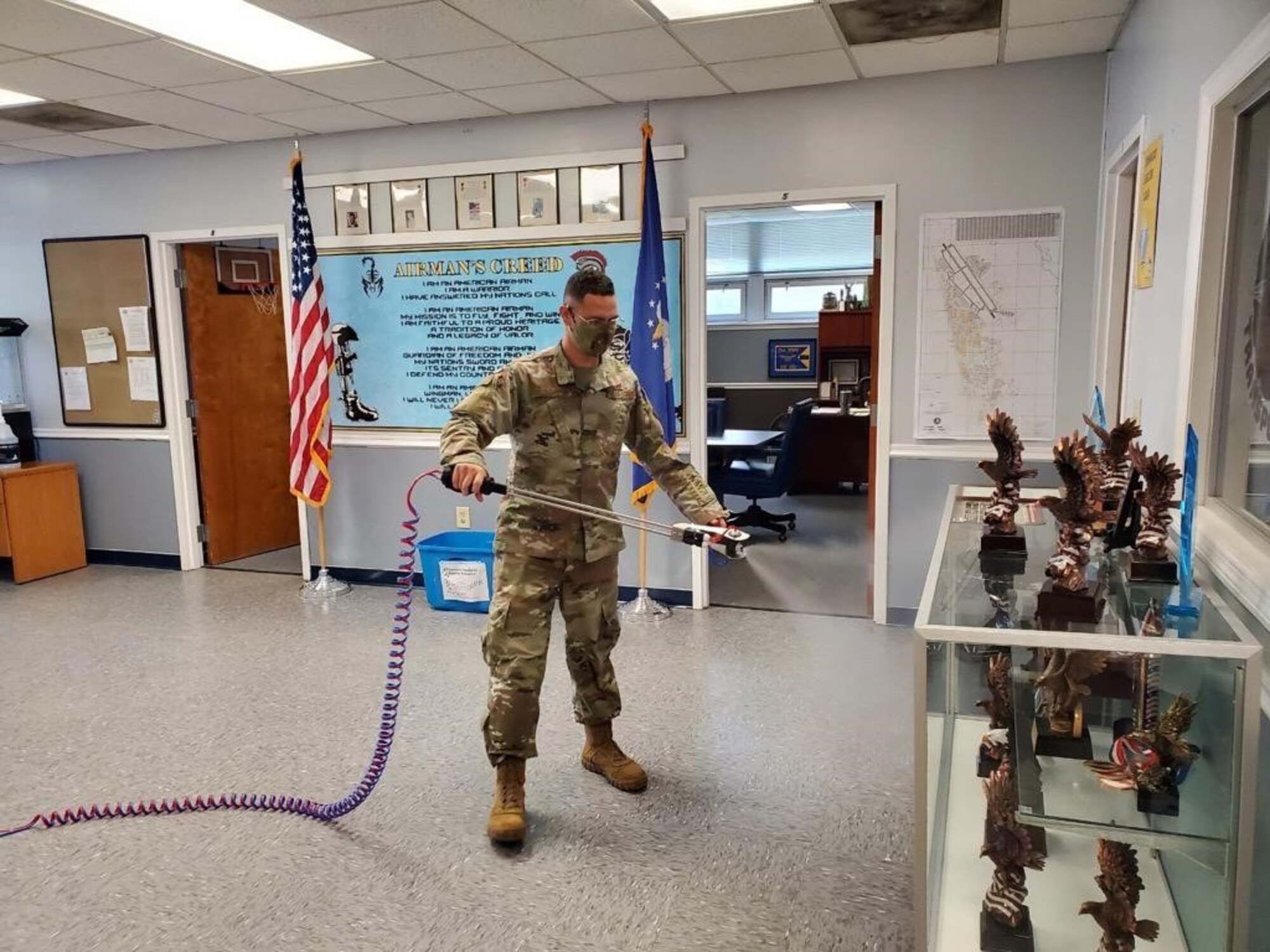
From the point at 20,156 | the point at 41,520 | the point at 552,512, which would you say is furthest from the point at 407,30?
the point at 41,520

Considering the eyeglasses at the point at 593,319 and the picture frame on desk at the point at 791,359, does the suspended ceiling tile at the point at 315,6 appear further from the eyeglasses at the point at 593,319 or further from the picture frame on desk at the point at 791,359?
the picture frame on desk at the point at 791,359

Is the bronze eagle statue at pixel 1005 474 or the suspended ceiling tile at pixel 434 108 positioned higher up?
the suspended ceiling tile at pixel 434 108

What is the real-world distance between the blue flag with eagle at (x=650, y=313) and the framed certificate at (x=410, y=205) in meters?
1.23

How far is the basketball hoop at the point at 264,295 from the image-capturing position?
5.93 m

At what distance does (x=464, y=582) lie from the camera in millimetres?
4570

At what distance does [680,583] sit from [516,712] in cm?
225

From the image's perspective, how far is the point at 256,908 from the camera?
2199mm

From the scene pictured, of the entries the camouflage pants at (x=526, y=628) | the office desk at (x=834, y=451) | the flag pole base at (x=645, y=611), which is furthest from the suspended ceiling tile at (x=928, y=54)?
the office desk at (x=834, y=451)

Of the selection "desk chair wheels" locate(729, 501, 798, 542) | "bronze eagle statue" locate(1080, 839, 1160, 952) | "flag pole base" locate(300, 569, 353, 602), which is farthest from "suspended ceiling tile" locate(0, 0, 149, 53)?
"desk chair wheels" locate(729, 501, 798, 542)

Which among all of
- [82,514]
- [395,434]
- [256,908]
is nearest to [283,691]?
[256,908]

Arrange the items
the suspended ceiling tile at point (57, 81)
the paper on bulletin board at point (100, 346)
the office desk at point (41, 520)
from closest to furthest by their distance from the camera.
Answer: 1. the suspended ceiling tile at point (57, 81)
2. the office desk at point (41, 520)
3. the paper on bulletin board at point (100, 346)

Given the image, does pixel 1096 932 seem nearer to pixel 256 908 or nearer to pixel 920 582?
pixel 256 908

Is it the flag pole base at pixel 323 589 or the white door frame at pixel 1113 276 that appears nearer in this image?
the white door frame at pixel 1113 276

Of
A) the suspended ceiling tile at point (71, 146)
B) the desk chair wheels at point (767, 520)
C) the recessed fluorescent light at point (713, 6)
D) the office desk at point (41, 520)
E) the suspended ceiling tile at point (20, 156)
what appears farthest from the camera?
the desk chair wheels at point (767, 520)
